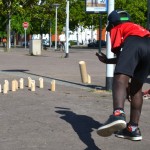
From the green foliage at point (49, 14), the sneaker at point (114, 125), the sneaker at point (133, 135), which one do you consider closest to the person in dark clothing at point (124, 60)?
the sneaker at point (114, 125)

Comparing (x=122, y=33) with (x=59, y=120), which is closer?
(x=122, y=33)

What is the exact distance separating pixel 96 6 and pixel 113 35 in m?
8.82

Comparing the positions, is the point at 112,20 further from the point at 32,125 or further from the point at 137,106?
the point at 32,125

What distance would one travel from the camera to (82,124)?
26.5 feet

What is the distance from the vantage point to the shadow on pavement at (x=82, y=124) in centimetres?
682

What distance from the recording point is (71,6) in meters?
75.2

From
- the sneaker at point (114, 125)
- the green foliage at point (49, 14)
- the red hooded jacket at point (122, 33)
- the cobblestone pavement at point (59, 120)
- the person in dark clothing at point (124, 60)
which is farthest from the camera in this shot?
the green foliage at point (49, 14)

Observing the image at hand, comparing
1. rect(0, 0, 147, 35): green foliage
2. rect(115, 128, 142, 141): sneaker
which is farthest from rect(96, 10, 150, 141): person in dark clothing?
rect(0, 0, 147, 35): green foliage

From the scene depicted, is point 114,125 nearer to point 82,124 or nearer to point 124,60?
point 124,60

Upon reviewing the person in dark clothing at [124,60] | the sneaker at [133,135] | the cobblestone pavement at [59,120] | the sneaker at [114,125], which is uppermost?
the person in dark clothing at [124,60]

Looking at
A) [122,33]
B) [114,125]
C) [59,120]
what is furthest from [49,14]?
[114,125]

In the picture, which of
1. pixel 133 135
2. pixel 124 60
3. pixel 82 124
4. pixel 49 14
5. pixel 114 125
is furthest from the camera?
pixel 49 14

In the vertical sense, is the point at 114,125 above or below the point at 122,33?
below

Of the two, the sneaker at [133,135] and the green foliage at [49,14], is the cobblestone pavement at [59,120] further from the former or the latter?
the green foliage at [49,14]
